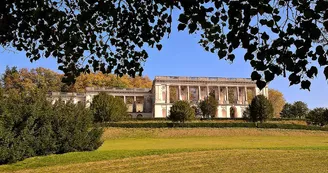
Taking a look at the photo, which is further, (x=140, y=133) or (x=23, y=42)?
(x=140, y=133)

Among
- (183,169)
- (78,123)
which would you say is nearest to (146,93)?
(78,123)

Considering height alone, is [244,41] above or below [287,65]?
above

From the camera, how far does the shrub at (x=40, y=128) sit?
14.0 metres

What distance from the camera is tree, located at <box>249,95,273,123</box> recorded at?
47438 millimetres

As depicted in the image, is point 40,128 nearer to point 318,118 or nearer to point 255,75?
point 255,75

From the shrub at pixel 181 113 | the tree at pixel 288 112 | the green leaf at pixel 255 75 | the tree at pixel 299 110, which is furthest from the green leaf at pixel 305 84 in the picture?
the tree at pixel 299 110

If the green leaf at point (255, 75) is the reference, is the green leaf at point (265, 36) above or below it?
above

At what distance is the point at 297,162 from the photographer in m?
14.0

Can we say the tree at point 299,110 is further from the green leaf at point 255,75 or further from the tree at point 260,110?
the green leaf at point 255,75

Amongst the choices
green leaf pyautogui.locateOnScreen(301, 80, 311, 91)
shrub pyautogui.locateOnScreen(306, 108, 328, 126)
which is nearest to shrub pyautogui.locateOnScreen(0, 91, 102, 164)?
green leaf pyautogui.locateOnScreen(301, 80, 311, 91)

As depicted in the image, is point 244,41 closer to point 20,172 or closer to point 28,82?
point 20,172

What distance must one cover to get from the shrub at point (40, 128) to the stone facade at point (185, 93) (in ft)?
189

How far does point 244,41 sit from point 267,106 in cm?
4612

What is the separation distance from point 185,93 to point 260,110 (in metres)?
35.3
